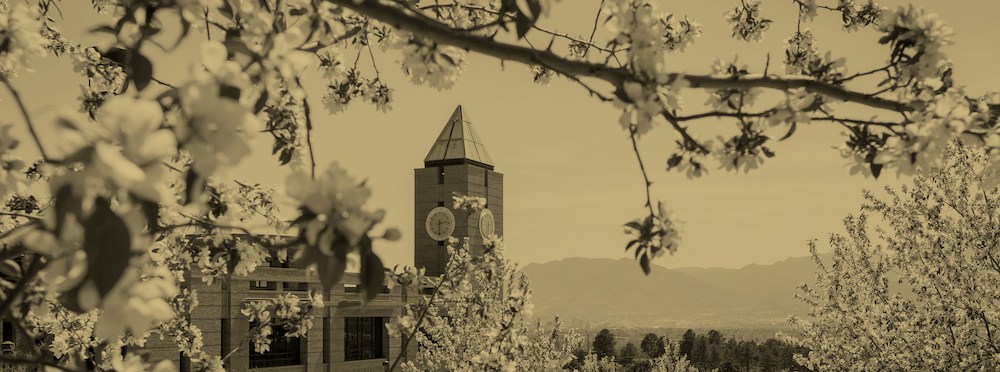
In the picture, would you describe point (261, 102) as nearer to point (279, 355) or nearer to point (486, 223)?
point (279, 355)

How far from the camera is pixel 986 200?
9.81 m

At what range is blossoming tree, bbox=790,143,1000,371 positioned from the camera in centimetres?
966

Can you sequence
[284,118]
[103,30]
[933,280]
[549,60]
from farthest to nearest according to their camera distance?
1. [933,280]
2. [284,118]
3. [549,60]
4. [103,30]

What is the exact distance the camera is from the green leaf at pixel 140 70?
4.55 feet

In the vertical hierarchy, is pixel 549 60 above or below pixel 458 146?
below

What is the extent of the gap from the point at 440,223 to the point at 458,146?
499 centimetres

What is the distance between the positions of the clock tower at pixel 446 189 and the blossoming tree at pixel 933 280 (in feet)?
106

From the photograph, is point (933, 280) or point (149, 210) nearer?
point (149, 210)

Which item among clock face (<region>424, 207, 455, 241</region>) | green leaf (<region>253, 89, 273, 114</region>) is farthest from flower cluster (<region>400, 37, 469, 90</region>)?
clock face (<region>424, 207, 455, 241</region>)

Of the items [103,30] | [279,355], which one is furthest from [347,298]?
[103,30]

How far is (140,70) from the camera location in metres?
1.39

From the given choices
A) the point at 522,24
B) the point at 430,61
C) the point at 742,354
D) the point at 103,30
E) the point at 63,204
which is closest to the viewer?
the point at 63,204

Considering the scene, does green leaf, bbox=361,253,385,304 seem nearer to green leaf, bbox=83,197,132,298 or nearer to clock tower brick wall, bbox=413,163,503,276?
green leaf, bbox=83,197,132,298

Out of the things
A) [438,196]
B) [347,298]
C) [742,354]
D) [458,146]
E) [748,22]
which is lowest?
[742,354]
